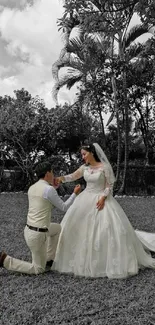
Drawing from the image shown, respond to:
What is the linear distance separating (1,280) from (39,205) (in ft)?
3.43

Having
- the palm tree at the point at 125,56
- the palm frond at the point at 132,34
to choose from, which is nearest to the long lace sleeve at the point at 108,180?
the palm tree at the point at 125,56

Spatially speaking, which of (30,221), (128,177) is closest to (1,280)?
(30,221)

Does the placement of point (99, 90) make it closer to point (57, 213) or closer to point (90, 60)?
point (90, 60)

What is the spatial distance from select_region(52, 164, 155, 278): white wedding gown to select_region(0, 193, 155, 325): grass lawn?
152 mm

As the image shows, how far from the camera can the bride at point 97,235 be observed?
215 inches

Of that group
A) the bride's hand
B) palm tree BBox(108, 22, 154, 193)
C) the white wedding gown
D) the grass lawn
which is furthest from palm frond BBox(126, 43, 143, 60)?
the grass lawn

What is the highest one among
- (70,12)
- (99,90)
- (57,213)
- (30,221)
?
(99,90)

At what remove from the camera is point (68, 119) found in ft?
68.4

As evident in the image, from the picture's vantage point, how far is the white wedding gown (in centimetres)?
545

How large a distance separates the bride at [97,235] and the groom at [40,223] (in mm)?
289

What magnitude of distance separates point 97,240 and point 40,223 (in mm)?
A: 776

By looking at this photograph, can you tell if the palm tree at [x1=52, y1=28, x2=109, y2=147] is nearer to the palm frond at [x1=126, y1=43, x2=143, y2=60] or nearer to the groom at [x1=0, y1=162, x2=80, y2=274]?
the palm frond at [x1=126, y1=43, x2=143, y2=60]

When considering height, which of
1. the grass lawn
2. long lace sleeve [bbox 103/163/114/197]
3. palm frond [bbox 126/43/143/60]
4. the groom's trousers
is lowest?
the grass lawn

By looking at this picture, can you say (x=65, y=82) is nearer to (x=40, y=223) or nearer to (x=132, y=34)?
(x=132, y=34)
